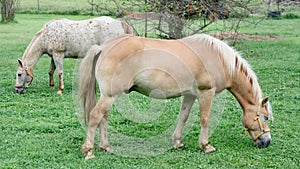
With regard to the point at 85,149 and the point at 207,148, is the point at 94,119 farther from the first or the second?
the point at 207,148

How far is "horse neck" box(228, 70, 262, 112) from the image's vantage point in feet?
21.0

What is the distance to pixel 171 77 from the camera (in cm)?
604

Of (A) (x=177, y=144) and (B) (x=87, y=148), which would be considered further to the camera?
(A) (x=177, y=144)

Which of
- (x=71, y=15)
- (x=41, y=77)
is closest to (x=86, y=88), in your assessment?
(x=41, y=77)

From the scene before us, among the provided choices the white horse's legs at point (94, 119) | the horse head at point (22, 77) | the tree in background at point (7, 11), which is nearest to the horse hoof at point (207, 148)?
the white horse's legs at point (94, 119)

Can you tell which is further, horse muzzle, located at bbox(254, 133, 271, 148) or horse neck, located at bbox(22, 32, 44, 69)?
horse neck, located at bbox(22, 32, 44, 69)

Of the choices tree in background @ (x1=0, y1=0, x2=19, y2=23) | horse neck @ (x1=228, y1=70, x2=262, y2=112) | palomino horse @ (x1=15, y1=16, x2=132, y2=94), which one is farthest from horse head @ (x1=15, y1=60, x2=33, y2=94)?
tree in background @ (x1=0, y1=0, x2=19, y2=23)

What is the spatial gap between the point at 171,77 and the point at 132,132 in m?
1.45

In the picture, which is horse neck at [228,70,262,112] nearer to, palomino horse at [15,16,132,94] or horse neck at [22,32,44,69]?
palomino horse at [15,16,132,94]

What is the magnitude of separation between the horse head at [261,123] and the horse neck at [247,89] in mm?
77

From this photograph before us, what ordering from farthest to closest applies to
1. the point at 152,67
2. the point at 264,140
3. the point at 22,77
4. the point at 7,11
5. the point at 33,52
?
the point at 7,11, the point at 33,52, the point at 22,77, the point at 264,140, the point at 152,67

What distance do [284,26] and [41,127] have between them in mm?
17150

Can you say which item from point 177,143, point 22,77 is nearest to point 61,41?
point 22,77

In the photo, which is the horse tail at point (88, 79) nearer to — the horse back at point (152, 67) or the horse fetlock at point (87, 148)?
the horse back at point (152, 67)
